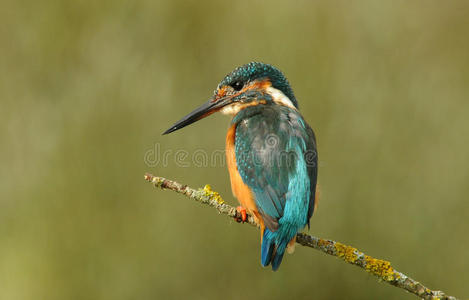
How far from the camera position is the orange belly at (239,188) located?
1.99 metres

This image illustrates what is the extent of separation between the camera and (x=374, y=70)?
335 cm

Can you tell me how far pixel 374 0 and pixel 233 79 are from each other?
4.98ft

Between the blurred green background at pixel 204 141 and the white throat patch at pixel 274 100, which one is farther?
the blurred green background at pixel 204 141

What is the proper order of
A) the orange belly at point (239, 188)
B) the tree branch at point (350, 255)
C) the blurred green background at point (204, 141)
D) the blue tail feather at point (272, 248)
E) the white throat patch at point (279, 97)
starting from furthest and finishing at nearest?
the blurred green background at point (204, 141) → the white throat patch at point (279, 97) → the orange belly at point (239, 188) → the blue tail feather at point (272, 248) → the tree branch at point (350, 255)

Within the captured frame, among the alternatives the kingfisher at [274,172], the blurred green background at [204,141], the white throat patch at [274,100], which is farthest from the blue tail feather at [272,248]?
the blurred green background at [204,141]

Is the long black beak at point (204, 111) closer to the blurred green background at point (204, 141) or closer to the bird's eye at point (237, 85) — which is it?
the bird's eye at point (237, 85)

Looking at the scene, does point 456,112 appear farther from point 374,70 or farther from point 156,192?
point 156,192

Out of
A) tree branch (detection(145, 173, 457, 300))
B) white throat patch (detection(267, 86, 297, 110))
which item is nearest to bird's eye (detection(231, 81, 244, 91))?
white throat patch (detection(267, 86, 297, 110))

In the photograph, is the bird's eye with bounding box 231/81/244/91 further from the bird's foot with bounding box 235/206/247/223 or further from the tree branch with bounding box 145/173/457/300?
the tree branch with bounding box 145/173/457/300

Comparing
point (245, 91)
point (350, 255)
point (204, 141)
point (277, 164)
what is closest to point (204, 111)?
point (245, 91)

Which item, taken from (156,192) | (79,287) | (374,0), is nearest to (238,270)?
(156,192)

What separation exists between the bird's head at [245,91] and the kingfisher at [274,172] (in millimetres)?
131

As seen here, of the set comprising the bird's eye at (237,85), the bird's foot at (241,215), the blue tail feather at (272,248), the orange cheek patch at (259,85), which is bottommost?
the blue tail feather at (272,248)

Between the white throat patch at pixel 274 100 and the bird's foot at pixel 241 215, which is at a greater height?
the white throat patch at pixel 274 100
